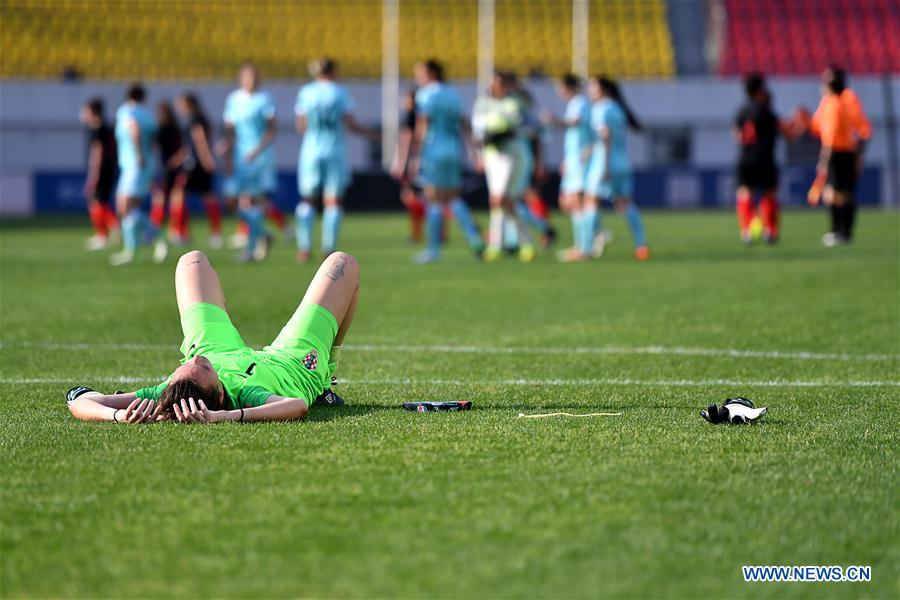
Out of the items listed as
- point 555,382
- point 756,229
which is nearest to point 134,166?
point 756,229

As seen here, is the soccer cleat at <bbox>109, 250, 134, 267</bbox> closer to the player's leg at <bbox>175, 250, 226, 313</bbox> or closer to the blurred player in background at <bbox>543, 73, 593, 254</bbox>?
the blurred player in background at <bbox>543, 73, 593, 254</bbox>

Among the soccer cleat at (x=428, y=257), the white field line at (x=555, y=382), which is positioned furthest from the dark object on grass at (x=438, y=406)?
the soccer cleat at (x=428, y=257)

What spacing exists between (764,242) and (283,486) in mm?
17070

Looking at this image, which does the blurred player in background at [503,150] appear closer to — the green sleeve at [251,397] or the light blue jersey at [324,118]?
the light blue jersey at [324,118]

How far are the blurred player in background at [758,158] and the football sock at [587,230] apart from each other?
138 inches

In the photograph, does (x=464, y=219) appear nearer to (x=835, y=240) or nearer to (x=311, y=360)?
(x=835, y=240)

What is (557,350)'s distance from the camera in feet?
29.0

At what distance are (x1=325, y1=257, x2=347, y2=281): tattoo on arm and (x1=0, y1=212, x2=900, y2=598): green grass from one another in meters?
0.55

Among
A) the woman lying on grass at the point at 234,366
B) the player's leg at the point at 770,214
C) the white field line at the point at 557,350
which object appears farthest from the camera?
the player's leg at the point at 770,214

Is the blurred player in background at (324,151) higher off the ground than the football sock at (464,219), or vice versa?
the blurred player in background at (324,151)

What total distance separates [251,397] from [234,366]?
15 centimetres

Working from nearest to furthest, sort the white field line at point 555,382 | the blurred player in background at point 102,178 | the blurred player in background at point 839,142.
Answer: the white field line at point 555,382
the blurred player in background at point 839,142
the blurred player in background at point 102,178

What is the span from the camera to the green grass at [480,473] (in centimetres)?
356

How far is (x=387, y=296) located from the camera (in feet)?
42.1
